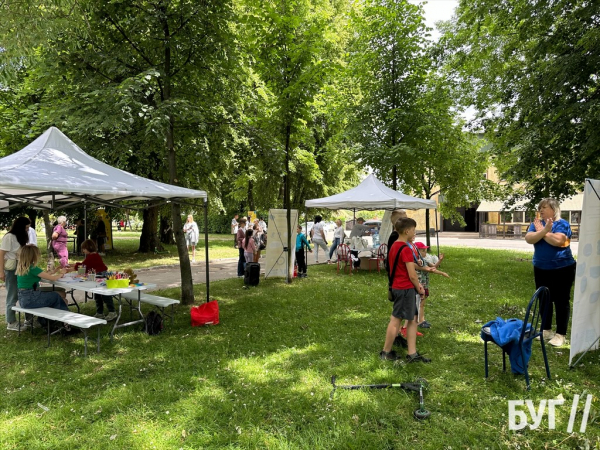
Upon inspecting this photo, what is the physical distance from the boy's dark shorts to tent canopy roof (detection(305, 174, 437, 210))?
706cm

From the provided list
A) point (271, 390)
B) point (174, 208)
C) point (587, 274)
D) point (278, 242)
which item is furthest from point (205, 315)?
point (587, 274)

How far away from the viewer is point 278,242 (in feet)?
37.3

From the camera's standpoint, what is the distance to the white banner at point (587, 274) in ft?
14.2

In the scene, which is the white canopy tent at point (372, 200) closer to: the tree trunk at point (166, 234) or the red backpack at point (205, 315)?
the red backpack at point (205, 315)

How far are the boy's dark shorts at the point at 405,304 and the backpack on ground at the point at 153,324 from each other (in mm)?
3710

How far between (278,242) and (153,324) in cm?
566

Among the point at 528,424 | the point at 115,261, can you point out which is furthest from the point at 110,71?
the point at 115,261

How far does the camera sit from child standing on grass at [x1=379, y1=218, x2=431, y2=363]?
4.54 metres

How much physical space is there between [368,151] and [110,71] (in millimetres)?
8496

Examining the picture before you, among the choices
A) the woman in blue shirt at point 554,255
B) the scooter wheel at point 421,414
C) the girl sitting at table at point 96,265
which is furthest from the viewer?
the girl sitting at table at point 96,265

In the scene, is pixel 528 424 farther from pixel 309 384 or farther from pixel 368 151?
pixel 368 151

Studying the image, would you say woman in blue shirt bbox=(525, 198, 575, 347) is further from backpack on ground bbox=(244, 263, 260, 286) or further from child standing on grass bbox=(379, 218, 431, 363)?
backpack on ground bbox=(244, 263, 260, 286)

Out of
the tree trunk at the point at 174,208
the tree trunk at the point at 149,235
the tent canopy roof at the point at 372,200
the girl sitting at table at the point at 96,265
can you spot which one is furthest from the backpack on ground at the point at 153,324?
the tree trunk at the point at 149,235

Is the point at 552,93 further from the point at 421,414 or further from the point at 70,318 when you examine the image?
the point at 70,318
